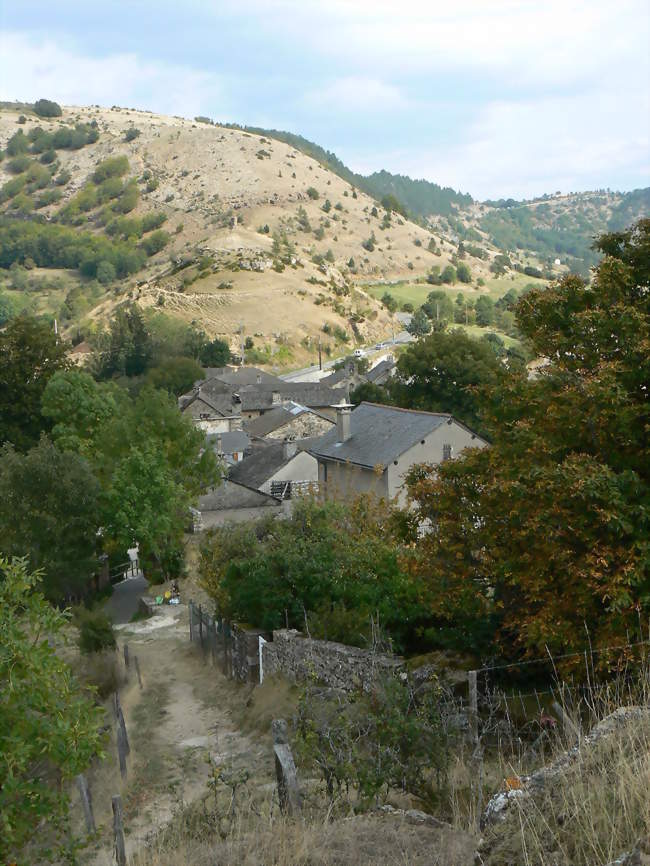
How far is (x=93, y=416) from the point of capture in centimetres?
4556

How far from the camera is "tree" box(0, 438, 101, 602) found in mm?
30906

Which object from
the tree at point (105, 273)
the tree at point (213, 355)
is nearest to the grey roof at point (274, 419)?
the tree at point (213, 355)

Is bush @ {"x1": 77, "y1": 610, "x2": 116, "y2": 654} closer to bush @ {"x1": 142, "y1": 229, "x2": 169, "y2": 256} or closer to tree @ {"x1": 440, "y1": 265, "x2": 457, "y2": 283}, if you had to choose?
bush @ {"x1": 142, "y1": 229, "x2": 169, "y2": 256}

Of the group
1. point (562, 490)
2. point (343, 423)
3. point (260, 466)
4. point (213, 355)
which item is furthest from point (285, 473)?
point (213, 355)

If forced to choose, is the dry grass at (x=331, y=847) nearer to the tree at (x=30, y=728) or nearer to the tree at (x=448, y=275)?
the tree at (x=30, y=728)

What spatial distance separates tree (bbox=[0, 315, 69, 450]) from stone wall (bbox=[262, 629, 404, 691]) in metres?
31.8

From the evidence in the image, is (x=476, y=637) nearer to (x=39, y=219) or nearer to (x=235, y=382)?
(x=235, y=382)

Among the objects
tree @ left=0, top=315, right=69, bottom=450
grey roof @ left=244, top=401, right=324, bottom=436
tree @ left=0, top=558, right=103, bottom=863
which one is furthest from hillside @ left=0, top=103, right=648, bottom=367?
tree @ left=0, top=558, right=103, bottom=863

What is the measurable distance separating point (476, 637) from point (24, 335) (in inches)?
1598

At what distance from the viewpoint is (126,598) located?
33906mm

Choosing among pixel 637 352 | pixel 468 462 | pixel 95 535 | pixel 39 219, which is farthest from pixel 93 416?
pixel 39 219

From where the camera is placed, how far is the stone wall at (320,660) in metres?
14.2

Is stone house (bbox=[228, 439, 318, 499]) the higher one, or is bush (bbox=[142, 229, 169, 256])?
bush (bbox=[142, 229, 169, 256])

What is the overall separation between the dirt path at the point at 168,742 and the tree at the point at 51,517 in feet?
20.2
